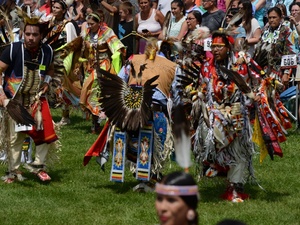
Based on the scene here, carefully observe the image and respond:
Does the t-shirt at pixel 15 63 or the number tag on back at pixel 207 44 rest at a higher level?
the number tag on back at pixel 207 44

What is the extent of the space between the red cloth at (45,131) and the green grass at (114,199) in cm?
42

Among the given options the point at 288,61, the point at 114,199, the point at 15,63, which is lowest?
the point at 114,199

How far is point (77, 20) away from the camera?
12.0 metres

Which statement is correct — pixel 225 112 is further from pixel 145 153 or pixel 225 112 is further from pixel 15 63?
pixel 15 63

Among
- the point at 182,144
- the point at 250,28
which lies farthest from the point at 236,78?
the point at 250,28

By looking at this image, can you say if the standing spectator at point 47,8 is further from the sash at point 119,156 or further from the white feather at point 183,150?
the white feather at point 183,150

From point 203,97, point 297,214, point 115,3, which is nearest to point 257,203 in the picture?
point 297,214

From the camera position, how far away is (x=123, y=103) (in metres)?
7.06

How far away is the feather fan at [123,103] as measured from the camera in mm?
7012

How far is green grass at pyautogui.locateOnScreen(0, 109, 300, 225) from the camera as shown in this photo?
6.43 metres

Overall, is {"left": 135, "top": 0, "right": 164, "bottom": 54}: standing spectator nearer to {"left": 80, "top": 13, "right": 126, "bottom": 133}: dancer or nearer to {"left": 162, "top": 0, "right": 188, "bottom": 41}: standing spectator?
{"left": 162, "top": 0, "right": 188, "bottom": 41}: standing spectator

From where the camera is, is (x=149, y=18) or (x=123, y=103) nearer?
(x=123, y=103)

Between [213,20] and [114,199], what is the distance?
152 inches

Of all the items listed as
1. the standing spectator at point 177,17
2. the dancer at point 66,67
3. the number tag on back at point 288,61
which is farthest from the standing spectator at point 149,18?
the number tag on back at point 288,61
